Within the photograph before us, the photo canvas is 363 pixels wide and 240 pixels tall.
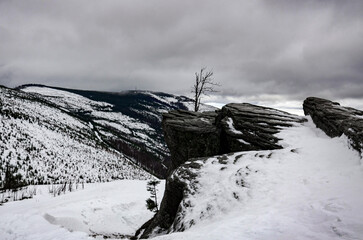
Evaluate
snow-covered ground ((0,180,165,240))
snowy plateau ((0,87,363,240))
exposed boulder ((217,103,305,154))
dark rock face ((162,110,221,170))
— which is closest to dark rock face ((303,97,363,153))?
snowy plateau ((0,87,363,240))

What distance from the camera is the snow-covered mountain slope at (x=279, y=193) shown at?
566 cm

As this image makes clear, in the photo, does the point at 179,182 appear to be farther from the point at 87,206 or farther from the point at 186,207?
the point at 87,206

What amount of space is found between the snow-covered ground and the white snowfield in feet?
0.22

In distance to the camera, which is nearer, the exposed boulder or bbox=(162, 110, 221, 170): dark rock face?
the exposed boulder

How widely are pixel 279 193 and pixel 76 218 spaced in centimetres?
1385

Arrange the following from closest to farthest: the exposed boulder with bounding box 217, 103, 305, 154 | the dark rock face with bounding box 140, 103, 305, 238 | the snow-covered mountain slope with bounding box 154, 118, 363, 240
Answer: the snow-covered mountain slope with bounding box 154, 118, 363, 240 → the exposed boulder with bounding box 217, 103, 305, 154 → the dark rock face with bounding box 140, 103, 305, 238

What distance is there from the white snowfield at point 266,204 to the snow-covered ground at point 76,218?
0.22 feet

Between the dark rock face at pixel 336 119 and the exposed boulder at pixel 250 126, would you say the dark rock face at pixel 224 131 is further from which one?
the dark rock face at pixel 336 119

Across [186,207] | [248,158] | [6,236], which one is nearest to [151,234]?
[186,207]

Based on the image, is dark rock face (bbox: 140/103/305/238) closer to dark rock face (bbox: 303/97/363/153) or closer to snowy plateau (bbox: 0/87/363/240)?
snowy plateau (bbox: 0/87/363/240)

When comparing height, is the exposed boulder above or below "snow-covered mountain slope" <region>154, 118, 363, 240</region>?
above

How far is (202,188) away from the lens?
10.1 m

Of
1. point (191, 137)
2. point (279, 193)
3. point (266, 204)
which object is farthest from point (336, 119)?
point (191, 137)

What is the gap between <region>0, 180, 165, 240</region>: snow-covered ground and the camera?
491 inches
